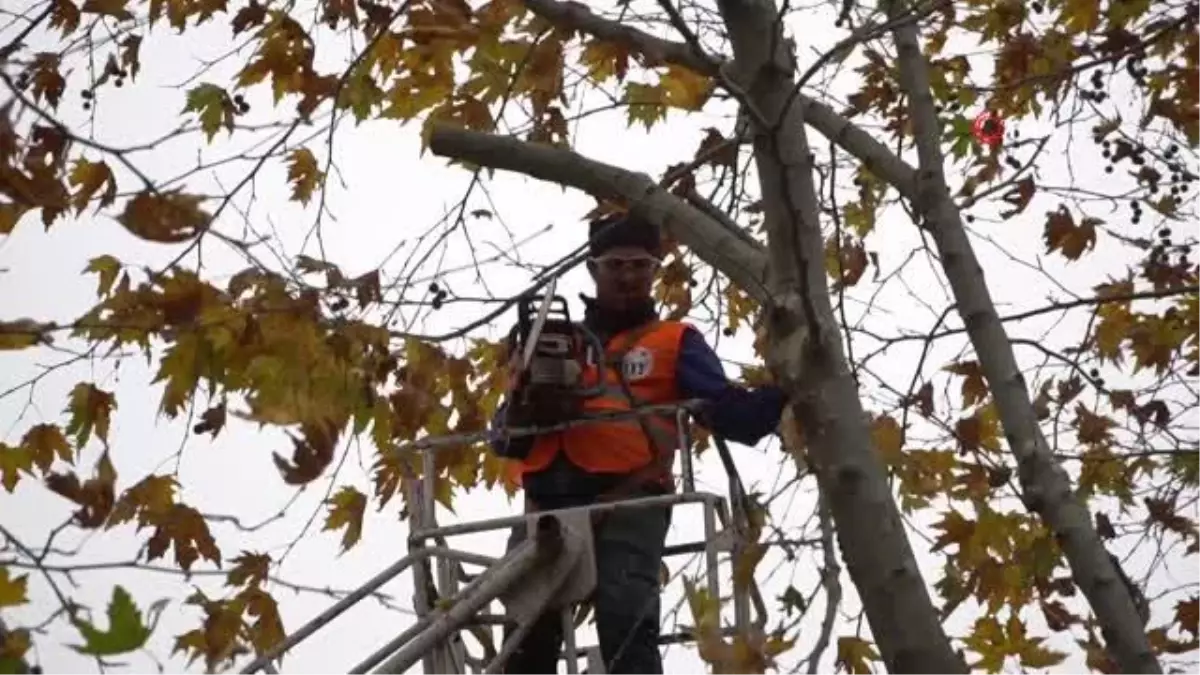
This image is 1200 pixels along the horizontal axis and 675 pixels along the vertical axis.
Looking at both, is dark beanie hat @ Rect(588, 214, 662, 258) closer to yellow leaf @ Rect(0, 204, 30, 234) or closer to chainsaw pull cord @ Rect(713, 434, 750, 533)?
chainsaw pull cord @ Rect(713, 434, 750, 533)

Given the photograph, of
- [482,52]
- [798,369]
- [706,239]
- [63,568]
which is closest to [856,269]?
[482,52]

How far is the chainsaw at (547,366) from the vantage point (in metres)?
4.84

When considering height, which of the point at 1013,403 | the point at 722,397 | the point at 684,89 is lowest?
the point at 1013,403

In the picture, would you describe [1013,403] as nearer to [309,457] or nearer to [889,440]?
[889,440]

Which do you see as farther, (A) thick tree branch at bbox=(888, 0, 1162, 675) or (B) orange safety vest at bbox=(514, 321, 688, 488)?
(B) orange safety vest at bbox=(514, 321, 688, 488)

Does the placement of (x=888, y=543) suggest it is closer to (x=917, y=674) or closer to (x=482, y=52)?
(x=917, y=674)

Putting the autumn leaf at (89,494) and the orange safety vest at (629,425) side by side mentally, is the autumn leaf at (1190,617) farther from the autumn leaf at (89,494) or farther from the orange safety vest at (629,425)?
the autumn leaf at (89,494)

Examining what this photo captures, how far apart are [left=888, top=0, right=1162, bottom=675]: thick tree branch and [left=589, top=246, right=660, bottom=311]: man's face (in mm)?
818

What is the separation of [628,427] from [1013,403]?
3.49 ft

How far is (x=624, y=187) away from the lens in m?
4.57

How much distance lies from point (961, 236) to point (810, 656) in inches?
79.0

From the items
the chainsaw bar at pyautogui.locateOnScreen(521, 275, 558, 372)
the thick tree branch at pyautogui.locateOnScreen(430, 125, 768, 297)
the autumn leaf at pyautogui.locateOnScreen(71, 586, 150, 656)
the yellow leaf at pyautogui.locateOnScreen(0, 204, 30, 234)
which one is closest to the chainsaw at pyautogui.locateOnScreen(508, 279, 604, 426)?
the chainsaw bar at pyautogui.locateOnScreen(521, 275, 558, 372)

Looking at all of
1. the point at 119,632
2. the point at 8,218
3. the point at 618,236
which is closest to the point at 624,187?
the point at 618,236

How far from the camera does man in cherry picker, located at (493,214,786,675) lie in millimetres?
4953
